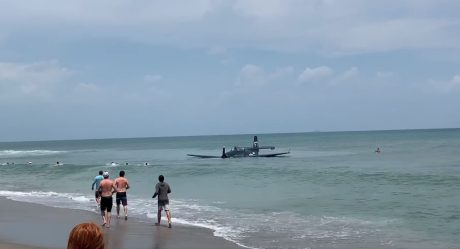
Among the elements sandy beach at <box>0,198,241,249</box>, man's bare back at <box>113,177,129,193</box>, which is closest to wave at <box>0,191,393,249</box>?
sandy beach at <box>0,198,241,249</box>


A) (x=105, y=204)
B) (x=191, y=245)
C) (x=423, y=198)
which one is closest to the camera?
(x=191, y=245)

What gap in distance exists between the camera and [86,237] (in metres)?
3.39

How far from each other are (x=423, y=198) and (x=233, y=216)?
27.1ft

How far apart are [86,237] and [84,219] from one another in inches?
513

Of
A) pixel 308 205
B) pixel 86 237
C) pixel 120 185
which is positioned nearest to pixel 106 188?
pixel 120 185

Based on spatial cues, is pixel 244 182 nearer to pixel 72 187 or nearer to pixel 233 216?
pixel 72 187

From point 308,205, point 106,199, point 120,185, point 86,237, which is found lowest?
point 308,205

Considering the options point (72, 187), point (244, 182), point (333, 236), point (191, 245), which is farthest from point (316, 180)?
point (191, 245)

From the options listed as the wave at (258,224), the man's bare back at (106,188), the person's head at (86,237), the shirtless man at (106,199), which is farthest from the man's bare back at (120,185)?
the person's head at (86,237)

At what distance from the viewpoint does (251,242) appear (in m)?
12.4

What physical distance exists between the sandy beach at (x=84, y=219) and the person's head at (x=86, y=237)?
8.17 metres

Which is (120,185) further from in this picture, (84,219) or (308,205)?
(308,205)

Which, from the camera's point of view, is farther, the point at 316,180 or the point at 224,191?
the point at 316,180

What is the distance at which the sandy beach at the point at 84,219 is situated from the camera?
1180 cm
